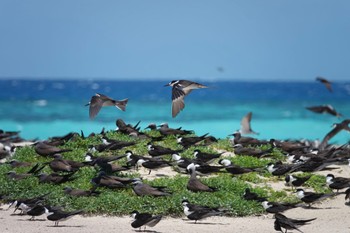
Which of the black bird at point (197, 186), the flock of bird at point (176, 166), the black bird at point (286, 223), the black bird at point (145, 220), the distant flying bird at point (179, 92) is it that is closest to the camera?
the black bird at point (286, 223)

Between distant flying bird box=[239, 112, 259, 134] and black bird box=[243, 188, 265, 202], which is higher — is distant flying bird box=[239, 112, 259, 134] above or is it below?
below

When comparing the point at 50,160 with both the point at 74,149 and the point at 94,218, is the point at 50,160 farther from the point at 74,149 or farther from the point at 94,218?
the point at 94,218

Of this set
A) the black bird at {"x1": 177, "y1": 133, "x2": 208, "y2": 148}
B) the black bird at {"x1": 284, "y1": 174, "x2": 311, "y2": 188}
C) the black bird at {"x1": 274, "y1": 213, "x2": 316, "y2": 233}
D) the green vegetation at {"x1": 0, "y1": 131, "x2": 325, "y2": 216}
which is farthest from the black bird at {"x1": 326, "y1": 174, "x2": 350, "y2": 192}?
the black bird at {"x1": 177, "y1": 133, "x2": 208, "y2": 148}

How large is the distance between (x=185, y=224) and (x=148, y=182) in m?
1.93

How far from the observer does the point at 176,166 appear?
Result: 656 inches

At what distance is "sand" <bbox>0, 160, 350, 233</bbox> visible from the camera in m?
13.1

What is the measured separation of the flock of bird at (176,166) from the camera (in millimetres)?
13578

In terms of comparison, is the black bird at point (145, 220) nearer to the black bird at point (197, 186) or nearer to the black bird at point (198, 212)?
the black bird at point (198, 212)

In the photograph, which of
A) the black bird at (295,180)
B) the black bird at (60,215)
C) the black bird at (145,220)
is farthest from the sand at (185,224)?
the black bird at (295,180)

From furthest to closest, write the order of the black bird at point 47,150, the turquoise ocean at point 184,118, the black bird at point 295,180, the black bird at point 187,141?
the turquoise ocean at point 184,118
the black bird at point 187,141
the black bird at point 47,150
the black bird at point 295,180

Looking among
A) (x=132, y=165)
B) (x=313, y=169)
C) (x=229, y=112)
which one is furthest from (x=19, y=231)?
(x=229, y=112)

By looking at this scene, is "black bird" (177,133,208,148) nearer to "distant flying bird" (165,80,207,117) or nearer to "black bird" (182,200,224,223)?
"distant flying bird" (165,80,207,117)

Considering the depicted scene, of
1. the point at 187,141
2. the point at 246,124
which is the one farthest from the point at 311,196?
the point at 246,124

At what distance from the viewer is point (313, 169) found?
1694 centimetres
